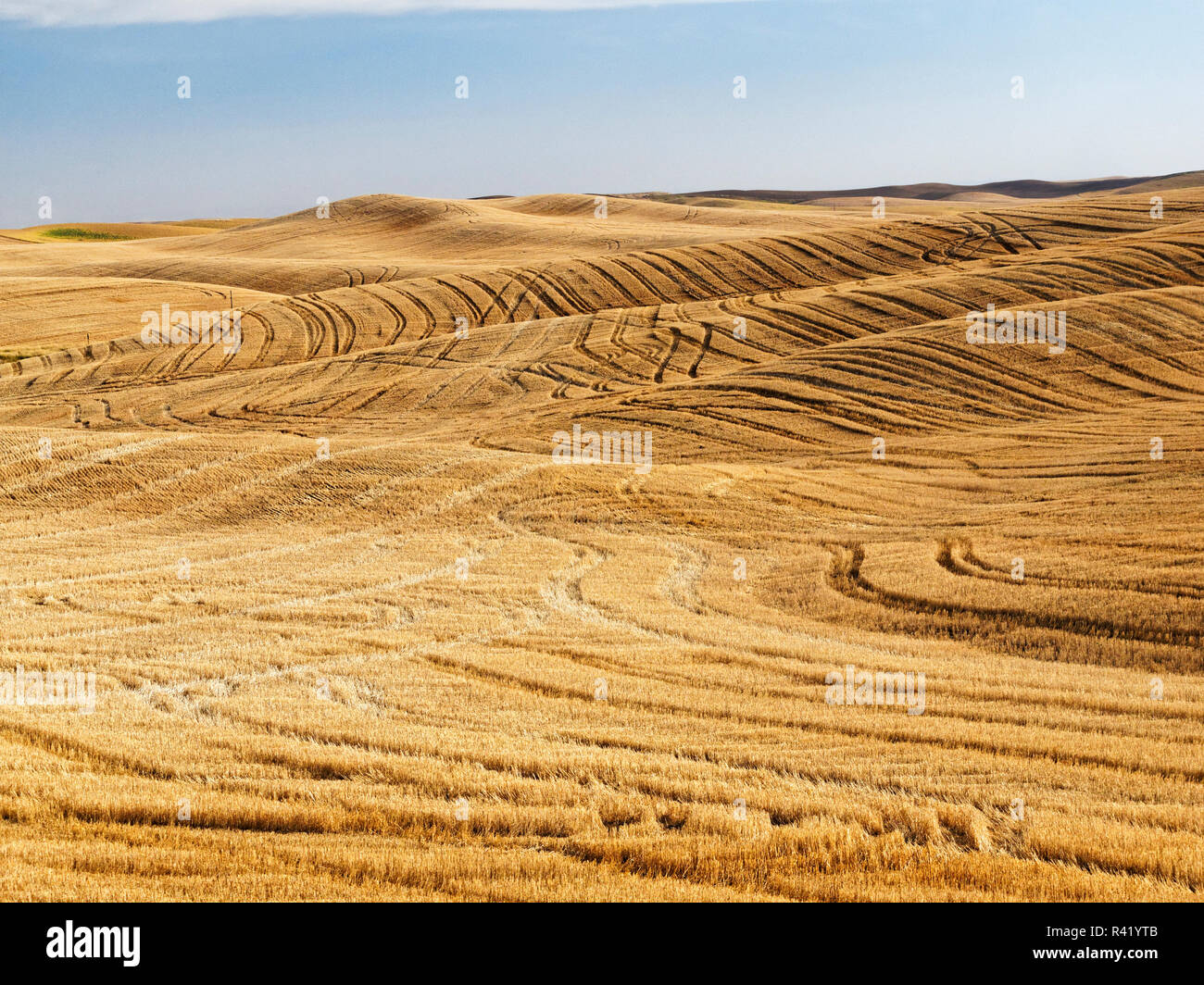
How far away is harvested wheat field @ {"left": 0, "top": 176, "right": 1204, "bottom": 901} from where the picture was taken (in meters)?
8.90

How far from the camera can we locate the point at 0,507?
31.1 metres

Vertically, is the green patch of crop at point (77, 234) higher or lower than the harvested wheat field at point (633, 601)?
higher

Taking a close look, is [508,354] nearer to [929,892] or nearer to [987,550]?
[987,550]

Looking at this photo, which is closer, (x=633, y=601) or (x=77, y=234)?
(x=633, y=601)

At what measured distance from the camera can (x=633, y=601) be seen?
68.0ft

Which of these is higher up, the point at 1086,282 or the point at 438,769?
the point at 1086,282

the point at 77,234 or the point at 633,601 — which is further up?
the point at 77,234

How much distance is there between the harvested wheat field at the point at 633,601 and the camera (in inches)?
350

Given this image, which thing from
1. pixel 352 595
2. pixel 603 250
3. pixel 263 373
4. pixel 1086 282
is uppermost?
pixel 603 250

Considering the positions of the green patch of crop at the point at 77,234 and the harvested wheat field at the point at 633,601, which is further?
the green patch of crop at the point at 77,234

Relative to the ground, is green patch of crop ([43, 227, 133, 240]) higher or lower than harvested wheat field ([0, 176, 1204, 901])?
higher

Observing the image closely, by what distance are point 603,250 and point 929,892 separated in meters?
92.3

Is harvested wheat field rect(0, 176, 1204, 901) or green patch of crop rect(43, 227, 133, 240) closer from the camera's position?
harvested wheat field rect(0, 176, 1204, 901)

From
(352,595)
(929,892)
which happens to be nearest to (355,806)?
(929,892)
